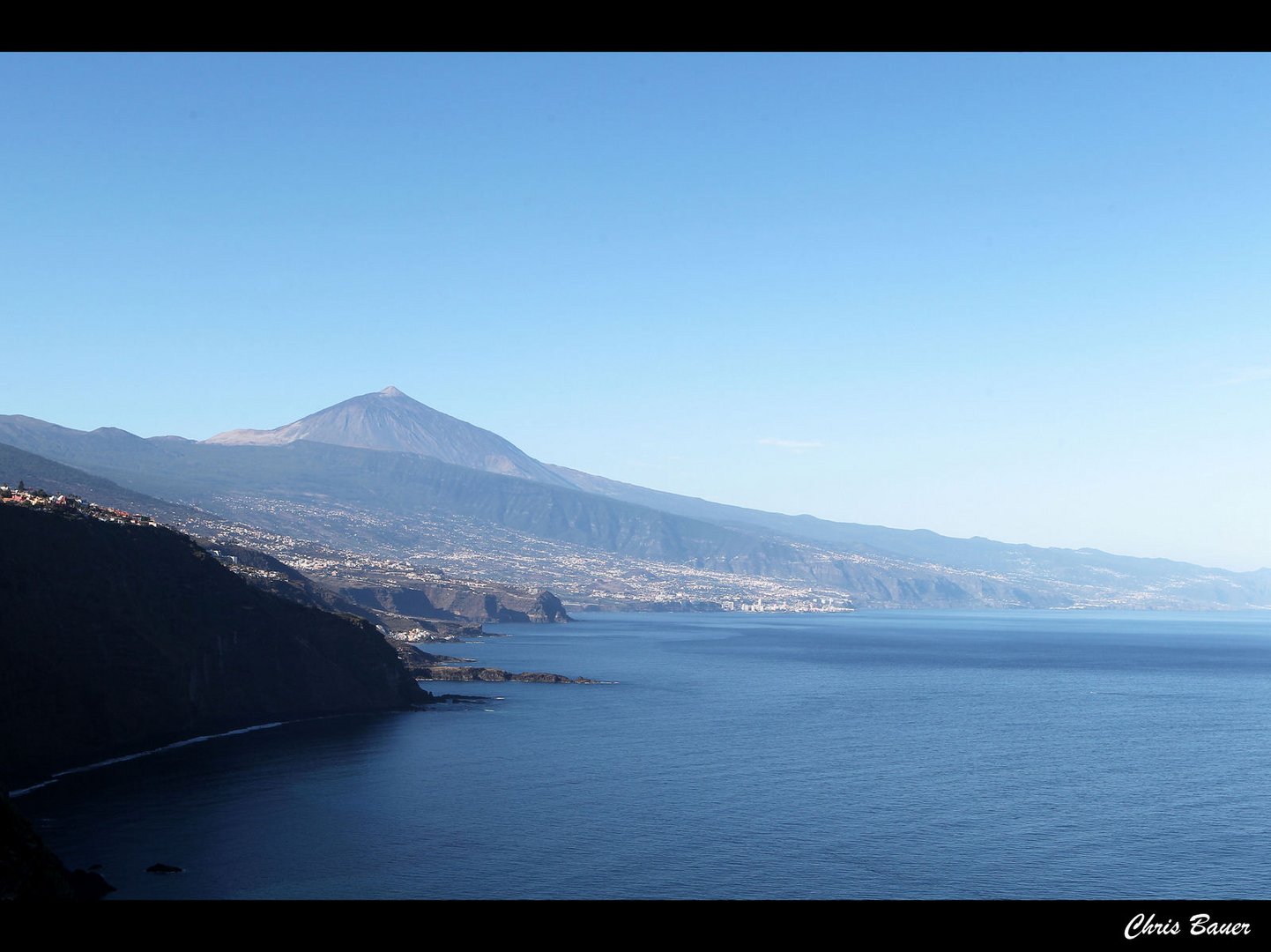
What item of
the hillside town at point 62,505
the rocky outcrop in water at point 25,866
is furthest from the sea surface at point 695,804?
the hillside town at point 62,505

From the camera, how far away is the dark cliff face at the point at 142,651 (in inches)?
2392

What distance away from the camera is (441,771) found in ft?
226

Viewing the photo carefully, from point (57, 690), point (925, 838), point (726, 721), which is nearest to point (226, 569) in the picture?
point (57, 690)

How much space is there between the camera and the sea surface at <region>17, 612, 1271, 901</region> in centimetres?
4459

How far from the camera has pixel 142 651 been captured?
232ft

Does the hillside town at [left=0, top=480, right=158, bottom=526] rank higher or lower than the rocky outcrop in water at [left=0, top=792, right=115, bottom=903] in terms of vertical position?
higher

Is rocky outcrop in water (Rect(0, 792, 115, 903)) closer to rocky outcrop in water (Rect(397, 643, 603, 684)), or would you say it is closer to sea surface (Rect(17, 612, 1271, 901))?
sea surface (Rect(17, 612, 1271, 901))

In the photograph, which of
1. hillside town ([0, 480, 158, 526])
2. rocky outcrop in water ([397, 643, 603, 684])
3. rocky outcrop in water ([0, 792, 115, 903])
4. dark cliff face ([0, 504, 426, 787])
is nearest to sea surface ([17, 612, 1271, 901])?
dark cliff face ([0, 504, 426, 787])

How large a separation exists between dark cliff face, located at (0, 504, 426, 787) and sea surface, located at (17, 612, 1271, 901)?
3.00 metres

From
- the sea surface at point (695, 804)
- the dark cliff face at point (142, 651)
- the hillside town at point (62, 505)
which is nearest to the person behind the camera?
the sea surface at point (695, 804)

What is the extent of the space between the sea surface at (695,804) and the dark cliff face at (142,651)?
300cm

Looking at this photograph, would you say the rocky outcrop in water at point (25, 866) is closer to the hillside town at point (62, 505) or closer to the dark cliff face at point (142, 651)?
the dark cliff face at point (142, 651)
